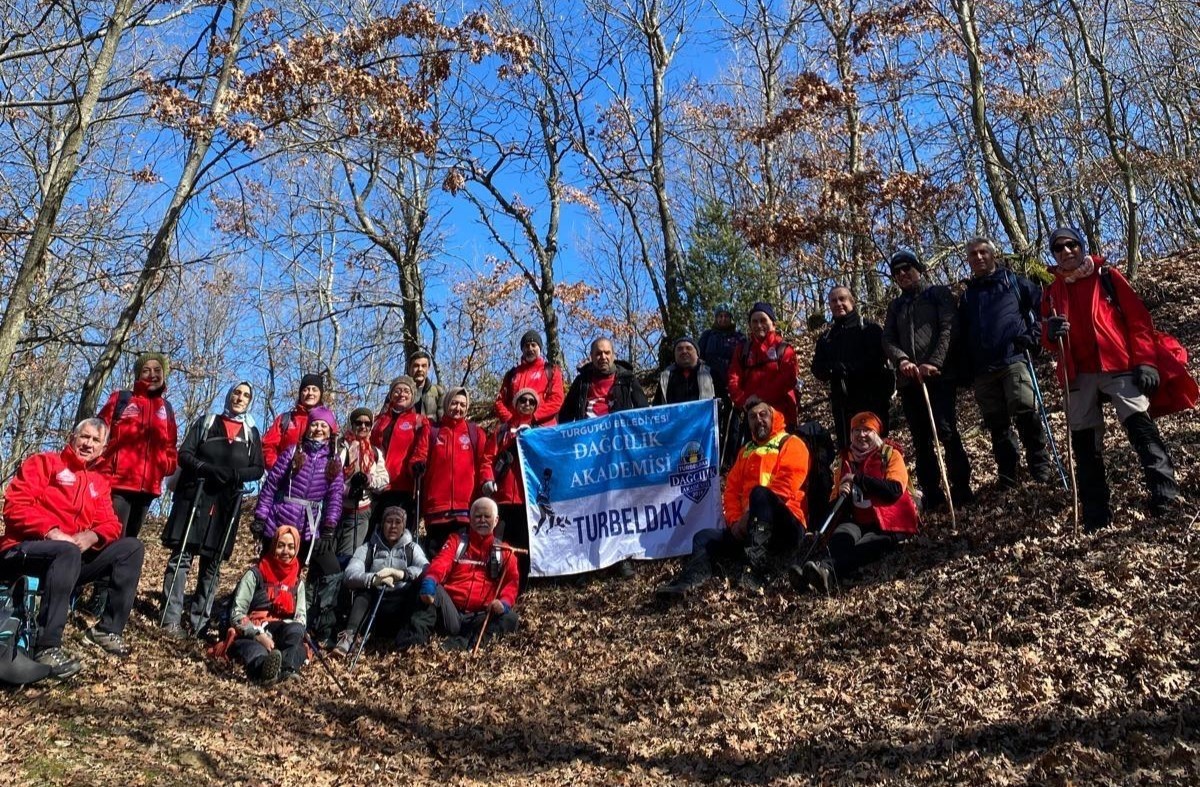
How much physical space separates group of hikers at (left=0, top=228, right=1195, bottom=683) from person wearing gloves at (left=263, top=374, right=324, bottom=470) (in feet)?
0.09

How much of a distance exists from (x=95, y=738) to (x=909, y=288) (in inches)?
297

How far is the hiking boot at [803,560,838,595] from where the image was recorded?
286 inches

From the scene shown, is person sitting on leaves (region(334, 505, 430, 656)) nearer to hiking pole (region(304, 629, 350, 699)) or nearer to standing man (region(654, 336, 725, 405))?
hiking pole (region(304, 629, 350, 699))

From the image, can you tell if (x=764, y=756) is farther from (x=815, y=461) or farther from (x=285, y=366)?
(x=285, y=366)

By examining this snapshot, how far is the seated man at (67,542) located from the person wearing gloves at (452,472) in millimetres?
2844

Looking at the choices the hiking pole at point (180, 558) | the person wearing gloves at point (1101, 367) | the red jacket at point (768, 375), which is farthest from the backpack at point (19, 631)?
the person wearing gloves at point (1101, 367)

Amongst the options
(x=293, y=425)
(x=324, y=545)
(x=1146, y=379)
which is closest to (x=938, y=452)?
(x=1146, y=379)

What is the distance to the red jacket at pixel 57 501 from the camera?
21.5 feet

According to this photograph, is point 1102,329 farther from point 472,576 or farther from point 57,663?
point 57,663

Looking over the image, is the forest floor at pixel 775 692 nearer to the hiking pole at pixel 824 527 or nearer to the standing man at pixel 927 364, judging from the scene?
the standing man at pixel 927 364

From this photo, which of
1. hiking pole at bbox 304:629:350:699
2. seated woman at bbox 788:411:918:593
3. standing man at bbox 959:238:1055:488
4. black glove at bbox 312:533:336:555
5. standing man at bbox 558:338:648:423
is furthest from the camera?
standing man at bbox 558:338:648:423

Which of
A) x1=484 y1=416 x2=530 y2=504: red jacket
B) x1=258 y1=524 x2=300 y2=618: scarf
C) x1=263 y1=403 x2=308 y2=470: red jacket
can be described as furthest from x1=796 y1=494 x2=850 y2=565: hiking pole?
x1=263 y1=403 x2=308 y2=470: red jacket

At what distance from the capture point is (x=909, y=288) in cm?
848

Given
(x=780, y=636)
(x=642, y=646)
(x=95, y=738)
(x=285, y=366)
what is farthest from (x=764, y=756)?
(x=285, y=366)
